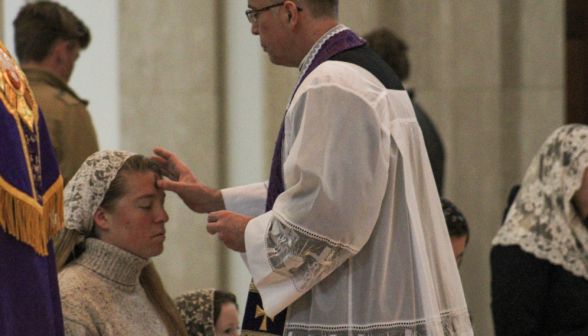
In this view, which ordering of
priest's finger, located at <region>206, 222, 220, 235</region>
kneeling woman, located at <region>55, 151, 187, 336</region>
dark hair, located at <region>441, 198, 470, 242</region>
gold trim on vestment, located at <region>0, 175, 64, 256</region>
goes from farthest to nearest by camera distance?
dark hair, located at <region>441, 198, 470, 242</region> < kneeling woman, located at <region>55, 151, 187, 336</region> < priest's finger, located at <region>206, 222, 220, 235</region> < gold trim on vestment, located at <region>0, 175, 64, 256</region>

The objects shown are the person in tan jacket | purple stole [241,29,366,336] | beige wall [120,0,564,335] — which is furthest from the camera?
beige wall [120,0,564,335]

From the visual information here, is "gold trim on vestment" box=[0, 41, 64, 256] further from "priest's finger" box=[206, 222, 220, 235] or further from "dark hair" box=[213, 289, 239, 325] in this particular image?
"dark hair" box=[213, 289, 239, 325]

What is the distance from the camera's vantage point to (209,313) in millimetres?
3441

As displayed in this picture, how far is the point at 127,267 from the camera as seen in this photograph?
121 inches

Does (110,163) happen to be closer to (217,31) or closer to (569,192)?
(569,192)

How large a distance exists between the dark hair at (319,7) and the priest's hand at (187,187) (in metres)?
0.79

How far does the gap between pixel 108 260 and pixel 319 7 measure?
1.14 meters

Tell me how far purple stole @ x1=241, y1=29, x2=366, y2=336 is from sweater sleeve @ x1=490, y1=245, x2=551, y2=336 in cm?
160

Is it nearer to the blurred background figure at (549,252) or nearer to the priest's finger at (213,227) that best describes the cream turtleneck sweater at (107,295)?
the priest's finger at (213,227)

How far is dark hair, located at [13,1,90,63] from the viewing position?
163 inches

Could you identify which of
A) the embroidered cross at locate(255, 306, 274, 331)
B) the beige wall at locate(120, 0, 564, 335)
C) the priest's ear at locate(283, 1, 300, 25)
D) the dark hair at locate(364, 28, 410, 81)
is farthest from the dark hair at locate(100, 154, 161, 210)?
the beige wall at locate(120, 0, 564, 335)

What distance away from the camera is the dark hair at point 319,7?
2.73m

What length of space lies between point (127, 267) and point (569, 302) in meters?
1.97

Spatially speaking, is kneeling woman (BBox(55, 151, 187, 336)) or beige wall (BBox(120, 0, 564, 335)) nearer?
kneeling woman (BBox(55, 151, 187, 336))
